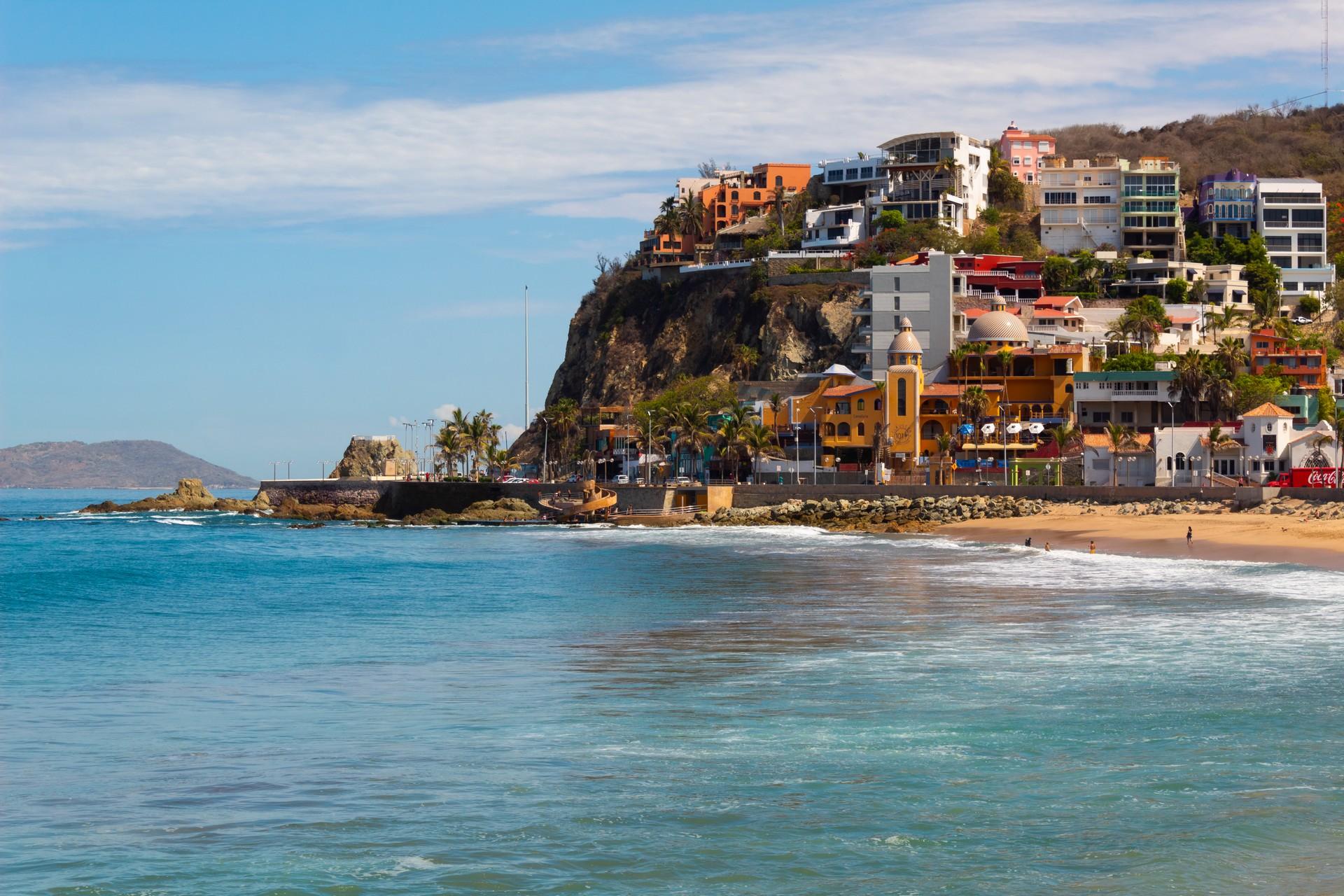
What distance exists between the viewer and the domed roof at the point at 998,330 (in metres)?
101

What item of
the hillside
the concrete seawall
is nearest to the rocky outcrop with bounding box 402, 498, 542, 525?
the concrete seawall

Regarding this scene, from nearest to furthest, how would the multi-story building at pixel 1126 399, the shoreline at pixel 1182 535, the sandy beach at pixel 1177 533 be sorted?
the shoreline at pixel 1182 535, the sandy beach at pixel 1177 533, the multi-story building at pixel 1126 399

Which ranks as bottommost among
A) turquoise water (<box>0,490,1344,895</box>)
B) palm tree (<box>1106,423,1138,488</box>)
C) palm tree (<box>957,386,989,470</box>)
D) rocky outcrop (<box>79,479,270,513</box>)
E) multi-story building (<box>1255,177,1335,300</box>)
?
turquoise water (<box>0,490,1344,895</box>)

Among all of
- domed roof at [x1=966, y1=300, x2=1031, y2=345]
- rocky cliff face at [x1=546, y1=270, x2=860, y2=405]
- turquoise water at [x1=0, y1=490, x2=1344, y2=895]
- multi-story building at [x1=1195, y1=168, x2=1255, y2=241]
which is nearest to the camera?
turquoise water at [x1=0, y1=490, x2=1344, y2=895]

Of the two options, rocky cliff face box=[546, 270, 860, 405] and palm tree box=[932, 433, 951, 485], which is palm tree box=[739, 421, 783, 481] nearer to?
palm tree box=[932, 433, 951, 485]

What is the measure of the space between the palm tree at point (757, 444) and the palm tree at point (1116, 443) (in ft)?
80.8

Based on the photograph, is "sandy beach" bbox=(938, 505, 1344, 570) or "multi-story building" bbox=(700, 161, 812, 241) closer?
"sandy beach" bbox=(938, 505, 1344, 570)

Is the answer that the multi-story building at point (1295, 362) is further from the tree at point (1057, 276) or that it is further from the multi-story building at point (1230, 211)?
the multi-story building at point (1230, 211)

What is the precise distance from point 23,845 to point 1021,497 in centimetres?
7000

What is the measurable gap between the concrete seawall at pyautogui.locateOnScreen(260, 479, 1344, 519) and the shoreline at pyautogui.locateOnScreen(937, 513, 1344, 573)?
3.07 meters

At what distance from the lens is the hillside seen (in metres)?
157

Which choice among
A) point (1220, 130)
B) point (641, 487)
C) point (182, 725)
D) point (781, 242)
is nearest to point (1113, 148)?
point (1220, 130)

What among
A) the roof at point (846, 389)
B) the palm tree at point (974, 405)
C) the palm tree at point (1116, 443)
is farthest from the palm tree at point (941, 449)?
the palm tree at point (1116, 443)

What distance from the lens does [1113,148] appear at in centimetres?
17162
